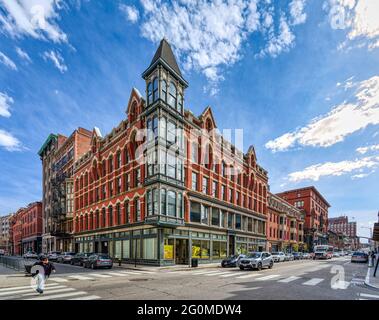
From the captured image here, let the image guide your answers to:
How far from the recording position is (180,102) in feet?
102

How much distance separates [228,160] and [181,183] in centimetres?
1233

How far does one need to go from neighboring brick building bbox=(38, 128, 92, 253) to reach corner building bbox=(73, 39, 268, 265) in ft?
29.2

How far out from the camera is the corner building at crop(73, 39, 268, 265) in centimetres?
2747

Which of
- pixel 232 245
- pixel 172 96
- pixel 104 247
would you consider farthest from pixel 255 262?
pixel 104 247

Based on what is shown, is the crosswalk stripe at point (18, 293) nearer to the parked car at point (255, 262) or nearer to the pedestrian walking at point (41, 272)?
the pedestrian walking at point (41, 272)

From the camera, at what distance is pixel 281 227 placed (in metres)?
61.1

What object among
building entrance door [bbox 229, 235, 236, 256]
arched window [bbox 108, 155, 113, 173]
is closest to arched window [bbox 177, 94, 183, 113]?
arched window [bbox 108, 155, 113, 173]

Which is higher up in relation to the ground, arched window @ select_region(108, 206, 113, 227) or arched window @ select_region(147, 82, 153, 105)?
arched window @ select_region(147, 82, 153, 105)

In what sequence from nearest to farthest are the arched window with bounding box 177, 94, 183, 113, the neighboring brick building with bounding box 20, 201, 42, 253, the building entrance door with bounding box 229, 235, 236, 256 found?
the arched window with bounding box 177, 94, 183, 113 < the building entrance door with bounding box 229, 235, 236, 256 < the neighboring brick building with bounding box 20, 201, 42, 253

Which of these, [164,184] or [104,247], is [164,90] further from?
[104,247]

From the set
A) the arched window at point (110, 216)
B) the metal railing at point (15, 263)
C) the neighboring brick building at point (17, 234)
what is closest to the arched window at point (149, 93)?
the arched window at point (110, 216)

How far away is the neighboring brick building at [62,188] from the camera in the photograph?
167ft

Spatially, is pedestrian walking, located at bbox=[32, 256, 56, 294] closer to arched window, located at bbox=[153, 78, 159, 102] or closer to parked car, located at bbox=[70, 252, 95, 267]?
parked car, located at bbox=[70, 252, 95, 267]

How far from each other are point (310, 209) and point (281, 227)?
31.6 metres
